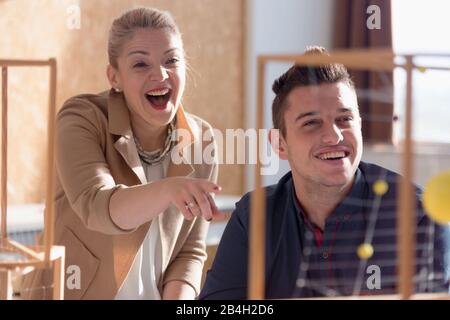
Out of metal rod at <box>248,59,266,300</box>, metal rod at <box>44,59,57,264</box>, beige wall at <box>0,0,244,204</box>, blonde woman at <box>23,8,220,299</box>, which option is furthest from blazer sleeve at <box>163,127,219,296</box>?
beige wall at <box>0,0,244,204</box>


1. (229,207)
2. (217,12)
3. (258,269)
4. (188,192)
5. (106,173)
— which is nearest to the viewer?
(258,269)

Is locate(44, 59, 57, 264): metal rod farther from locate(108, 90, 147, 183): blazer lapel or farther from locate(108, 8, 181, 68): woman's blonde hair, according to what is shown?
locate(108, 8, 181, 68): woman's blonde hair

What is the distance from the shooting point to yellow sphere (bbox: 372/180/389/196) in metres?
1.26

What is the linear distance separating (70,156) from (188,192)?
0.34m

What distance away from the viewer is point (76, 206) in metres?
1.37

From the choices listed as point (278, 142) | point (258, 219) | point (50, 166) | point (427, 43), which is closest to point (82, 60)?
point (427, 43)

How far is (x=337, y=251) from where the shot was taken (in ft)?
4.09

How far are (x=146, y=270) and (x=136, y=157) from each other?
21cm

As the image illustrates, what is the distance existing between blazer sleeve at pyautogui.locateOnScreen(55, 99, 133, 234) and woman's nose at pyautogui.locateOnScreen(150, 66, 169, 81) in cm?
12

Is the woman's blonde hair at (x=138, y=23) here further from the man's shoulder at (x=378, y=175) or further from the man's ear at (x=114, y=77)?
the man's shoulder at (x=378, y=175)

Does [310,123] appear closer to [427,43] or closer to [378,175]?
[378,175]

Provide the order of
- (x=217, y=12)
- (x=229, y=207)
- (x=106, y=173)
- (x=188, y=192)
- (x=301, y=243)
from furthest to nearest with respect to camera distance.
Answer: (x=217, y=12) → (x=229, y=207) → (x=106, y=173) → (x=301, y=243) → (x=188, y=192)
